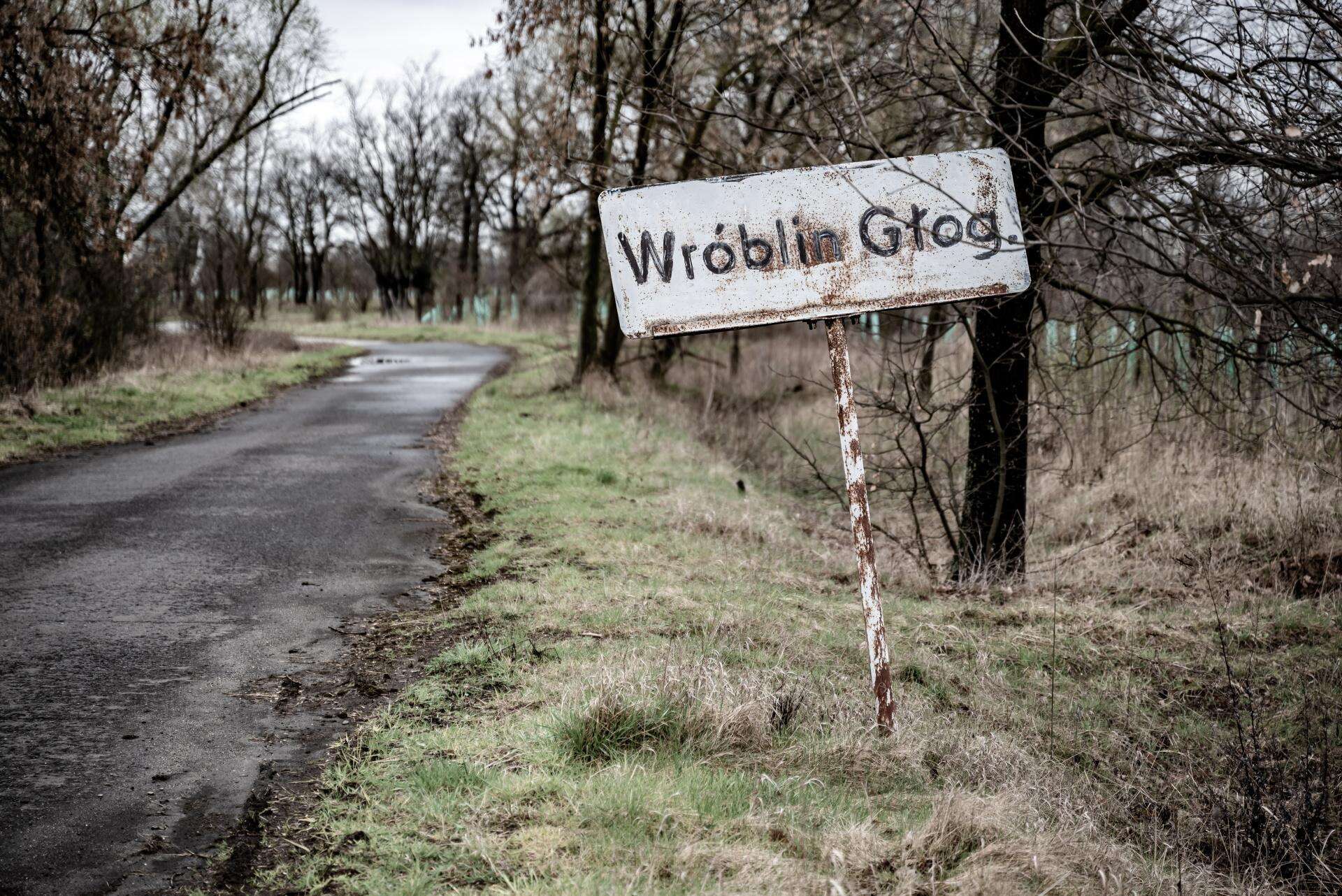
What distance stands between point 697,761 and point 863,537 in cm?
105

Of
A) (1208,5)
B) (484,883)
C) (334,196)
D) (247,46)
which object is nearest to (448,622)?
(484,883)

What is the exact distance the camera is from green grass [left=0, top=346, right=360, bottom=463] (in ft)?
34.6

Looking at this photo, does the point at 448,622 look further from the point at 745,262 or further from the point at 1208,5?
the point at 1208,5

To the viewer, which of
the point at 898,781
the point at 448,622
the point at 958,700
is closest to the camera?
Answer: the point at 898,781

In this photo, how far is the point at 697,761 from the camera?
344 cm

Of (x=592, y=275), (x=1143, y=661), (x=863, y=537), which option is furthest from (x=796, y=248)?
(x=592, y=275)

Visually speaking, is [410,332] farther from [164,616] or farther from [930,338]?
[164,616]

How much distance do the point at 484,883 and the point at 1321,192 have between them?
4.73 meters

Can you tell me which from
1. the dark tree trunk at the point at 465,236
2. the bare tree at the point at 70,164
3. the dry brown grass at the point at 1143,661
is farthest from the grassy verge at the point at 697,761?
the dark tree trunk at the point at 465,236

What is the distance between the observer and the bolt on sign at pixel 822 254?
3.77 metres

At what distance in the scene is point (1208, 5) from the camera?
4641 millimetres

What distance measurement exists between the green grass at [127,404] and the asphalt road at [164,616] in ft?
2.50

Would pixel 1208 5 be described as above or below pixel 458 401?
above

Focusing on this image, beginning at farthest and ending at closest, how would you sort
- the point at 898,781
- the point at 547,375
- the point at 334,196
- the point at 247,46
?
1. the point at 334,196
2. the point at 247,46
3. the point at 547,375
4. the point at 898,781
